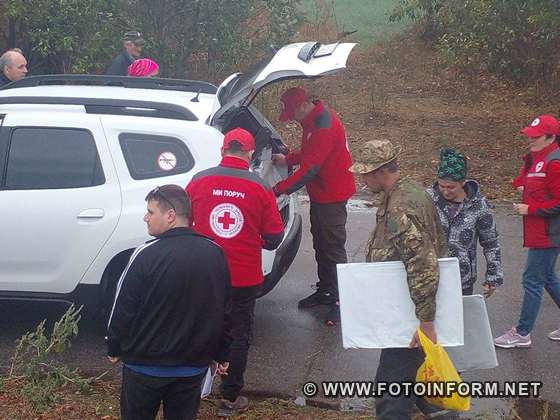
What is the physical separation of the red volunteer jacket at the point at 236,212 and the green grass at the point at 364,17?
15.0 m

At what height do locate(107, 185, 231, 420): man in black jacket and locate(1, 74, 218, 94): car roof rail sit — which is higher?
locate(1, 74, 218, 94): car roof rail

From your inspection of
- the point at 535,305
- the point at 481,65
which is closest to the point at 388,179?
the point at 535,305

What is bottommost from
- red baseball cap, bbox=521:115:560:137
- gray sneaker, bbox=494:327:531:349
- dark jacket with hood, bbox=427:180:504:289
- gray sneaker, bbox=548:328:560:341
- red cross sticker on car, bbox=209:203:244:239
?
gray sneaker, bbox=548:328:560:341

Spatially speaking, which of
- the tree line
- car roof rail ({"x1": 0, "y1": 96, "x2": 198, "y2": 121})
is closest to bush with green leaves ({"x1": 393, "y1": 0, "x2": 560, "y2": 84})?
the tree line

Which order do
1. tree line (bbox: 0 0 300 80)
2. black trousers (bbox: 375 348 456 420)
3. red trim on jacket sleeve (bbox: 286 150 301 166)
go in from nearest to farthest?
black trousers (bbox: 375 348 456 420), red trim on jacket sleeve (bbox: 286 150 301 166), tree line (bbox: 0 0 300 80)

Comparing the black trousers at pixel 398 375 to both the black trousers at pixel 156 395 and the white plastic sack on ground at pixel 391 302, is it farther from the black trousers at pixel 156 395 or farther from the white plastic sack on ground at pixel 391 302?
the black trousers at pixel 156 395

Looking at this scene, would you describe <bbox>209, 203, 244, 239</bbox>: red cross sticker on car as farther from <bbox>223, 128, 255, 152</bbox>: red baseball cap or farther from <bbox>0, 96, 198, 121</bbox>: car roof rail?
<bbox>0, 96, 198, 121</bbox>: car roof rail

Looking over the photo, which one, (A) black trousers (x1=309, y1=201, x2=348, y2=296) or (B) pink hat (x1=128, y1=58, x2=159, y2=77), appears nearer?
(A) black trousers (x1=309, y1=201, x2=348, y2=296)

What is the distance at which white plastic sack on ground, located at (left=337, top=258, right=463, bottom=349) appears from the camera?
4125mm

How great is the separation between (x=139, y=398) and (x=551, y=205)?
10.5 ft

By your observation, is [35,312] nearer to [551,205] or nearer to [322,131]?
[322,131]

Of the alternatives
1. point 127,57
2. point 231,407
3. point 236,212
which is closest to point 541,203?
point 236,212

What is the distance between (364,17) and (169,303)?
21710 millimetres

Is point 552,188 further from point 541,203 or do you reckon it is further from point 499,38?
point 499,38
